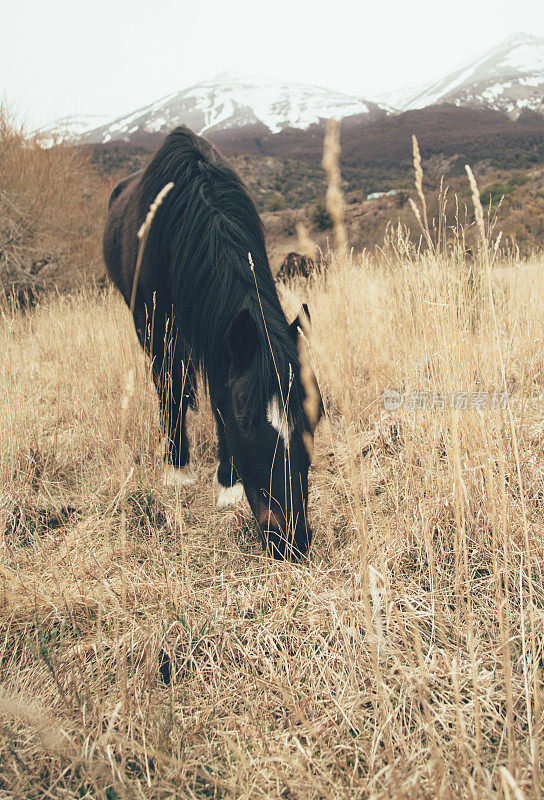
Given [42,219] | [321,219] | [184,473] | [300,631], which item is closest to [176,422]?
[184,473]

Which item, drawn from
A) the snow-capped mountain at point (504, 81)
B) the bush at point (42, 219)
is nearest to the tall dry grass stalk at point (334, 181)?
the bush at point (42, 219)

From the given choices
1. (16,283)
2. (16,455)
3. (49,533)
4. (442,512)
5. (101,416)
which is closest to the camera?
(442,512)

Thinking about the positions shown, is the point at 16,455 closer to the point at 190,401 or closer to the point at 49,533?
the point at 49,533

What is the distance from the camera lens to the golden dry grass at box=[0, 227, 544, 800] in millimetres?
898

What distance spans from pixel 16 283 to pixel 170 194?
25.8 feet

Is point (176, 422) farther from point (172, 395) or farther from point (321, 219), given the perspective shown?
point (321, 219)

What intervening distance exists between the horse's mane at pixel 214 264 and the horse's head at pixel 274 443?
18mm

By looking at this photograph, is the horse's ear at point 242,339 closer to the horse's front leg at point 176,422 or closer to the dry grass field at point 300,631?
the dry grass field at point 300,631

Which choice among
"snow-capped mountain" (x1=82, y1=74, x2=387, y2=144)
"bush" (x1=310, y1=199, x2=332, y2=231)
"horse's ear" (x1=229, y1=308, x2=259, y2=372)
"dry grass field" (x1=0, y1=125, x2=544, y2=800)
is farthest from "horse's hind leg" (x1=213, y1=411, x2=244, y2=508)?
"snow-capped mountain" (x1=82, y1=74, x2=387, y2=144)

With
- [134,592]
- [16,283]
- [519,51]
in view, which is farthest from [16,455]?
[519,51]

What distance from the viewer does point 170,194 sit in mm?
2100

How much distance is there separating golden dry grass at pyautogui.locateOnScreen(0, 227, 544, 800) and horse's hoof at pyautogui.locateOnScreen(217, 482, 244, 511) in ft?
0.27

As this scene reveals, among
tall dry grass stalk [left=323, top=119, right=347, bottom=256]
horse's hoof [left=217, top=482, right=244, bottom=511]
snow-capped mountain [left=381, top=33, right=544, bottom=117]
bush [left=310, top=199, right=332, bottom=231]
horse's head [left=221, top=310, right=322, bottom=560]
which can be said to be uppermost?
snow-capped mountain [left=381, top=33, right=544, bottom=117]

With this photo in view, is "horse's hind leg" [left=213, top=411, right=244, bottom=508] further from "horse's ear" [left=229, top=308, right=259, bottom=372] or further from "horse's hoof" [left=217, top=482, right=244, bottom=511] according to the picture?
"horse's ear" [left=229, top=308, right=259, bottom=372]
